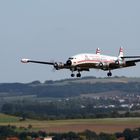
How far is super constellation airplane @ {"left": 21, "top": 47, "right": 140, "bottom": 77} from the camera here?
5025 inches

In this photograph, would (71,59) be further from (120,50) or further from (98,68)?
(120,50)

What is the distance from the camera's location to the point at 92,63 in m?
130

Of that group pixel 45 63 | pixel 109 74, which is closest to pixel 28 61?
pixel 45 63

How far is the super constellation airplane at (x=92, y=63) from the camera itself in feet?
419

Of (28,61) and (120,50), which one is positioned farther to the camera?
(120,50)

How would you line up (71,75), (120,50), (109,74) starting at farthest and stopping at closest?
(120,50) → (109,74) → (71,75)

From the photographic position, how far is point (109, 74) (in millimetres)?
131875

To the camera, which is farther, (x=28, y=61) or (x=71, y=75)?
(x=28, y=61)

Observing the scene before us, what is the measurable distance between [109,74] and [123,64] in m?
3.06

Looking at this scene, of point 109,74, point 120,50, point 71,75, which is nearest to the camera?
point 71,75

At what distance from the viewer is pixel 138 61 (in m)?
132

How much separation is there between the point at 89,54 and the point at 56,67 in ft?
17.6

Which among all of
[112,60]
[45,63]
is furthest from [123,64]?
[45,63]

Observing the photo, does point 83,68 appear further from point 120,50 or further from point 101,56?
point 120,50
